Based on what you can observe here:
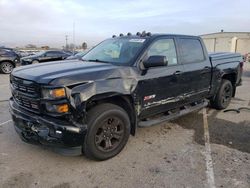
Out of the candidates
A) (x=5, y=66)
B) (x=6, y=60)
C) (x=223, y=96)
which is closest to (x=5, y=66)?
(x=5, y=66)

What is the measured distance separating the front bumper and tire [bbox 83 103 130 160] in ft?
0.54

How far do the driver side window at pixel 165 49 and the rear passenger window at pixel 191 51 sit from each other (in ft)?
0.80

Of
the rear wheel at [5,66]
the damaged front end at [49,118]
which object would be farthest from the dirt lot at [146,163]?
the rear wheel at [5,66]

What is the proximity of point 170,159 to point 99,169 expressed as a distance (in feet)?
3.55

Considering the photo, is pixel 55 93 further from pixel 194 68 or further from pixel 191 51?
pixel 191 51

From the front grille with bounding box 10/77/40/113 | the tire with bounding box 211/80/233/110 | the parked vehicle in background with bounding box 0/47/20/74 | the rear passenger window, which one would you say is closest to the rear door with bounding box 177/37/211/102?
the rear passenger window

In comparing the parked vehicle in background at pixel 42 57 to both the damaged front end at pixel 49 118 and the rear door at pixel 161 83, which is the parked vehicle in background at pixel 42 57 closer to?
the rear door at pixel 161 83

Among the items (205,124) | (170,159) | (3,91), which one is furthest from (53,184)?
(3,91)

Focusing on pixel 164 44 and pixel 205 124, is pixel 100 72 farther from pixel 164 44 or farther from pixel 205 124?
Result: pixel 205 124

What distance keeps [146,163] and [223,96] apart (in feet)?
12.2

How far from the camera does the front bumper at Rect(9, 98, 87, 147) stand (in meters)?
3.45

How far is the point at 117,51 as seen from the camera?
477cm

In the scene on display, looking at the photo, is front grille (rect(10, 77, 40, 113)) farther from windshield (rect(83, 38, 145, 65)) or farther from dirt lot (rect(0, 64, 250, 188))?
windshield (rect(83, 38, 145, 65))

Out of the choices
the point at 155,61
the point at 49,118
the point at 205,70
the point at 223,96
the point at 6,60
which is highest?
the point at 155,61
